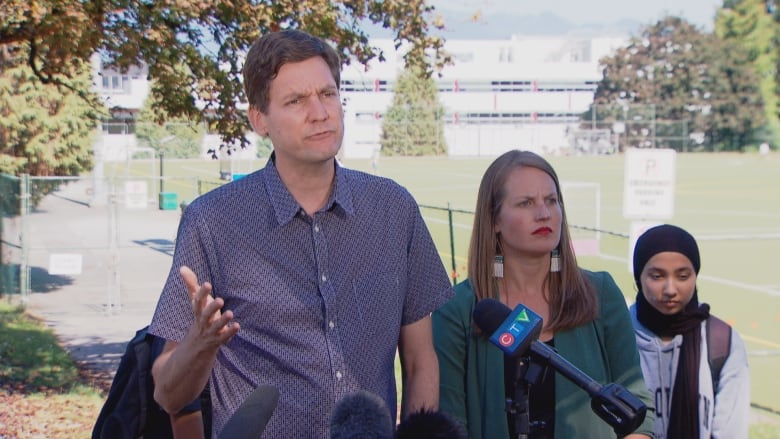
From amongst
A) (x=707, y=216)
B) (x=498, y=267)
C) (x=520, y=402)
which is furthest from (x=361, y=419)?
(x=707, y=216)

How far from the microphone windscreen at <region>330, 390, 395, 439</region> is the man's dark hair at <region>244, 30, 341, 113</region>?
1.25 metres

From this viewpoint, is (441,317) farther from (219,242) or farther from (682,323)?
(682,323)

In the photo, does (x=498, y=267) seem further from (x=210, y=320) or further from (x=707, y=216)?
(x=707, y=216)

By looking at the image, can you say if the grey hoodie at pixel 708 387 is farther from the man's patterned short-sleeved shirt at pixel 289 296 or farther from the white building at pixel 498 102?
the white building at pixel 498 102

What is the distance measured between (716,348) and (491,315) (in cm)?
183

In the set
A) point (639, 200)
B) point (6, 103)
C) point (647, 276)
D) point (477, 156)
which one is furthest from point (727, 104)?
point (647, 276)

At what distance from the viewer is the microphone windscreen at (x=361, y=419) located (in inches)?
58.7

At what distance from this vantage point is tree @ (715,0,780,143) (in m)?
63.3

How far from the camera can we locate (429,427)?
4.96 ft

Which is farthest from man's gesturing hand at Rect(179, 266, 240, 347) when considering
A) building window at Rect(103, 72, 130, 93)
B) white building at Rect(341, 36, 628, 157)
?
white building at Rect(341, 36, 628, 157)

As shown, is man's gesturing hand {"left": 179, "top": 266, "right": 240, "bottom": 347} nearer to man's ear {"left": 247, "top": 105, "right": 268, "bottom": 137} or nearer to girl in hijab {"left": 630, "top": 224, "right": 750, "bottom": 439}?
man's ear {"left": 247, "top": 105, "right": 268, "bottom": 137}

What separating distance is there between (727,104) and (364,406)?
85.7 meters

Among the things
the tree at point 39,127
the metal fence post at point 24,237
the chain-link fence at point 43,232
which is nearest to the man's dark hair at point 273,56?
the chain-link fence at point 43,232

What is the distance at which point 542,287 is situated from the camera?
3494mm
